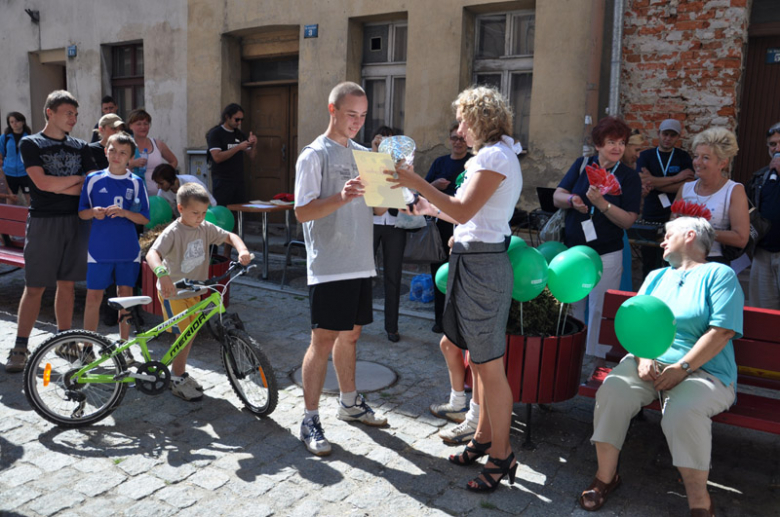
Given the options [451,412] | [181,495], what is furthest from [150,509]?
[451,412]

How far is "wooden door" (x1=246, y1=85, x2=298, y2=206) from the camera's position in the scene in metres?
11.2

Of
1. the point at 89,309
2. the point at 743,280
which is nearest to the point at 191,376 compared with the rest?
the point at 89,309

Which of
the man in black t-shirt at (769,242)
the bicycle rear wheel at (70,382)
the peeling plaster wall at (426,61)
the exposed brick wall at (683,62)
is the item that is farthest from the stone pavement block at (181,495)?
the exposed brick wall at (683,62)

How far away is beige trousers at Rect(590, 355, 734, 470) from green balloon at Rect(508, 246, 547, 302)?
1.97ft

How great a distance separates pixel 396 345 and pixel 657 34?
462 cm

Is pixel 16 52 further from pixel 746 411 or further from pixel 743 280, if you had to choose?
pixel 746 411

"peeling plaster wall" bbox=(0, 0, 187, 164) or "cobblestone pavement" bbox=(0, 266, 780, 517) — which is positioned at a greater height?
"peeling plaster wall" bbox=(0, 0, 187, 164)

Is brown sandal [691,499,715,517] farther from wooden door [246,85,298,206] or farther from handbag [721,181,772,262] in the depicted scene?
wooden door [246,85,298,206]

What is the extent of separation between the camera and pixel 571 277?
363 cm

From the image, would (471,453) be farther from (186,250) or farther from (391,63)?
(391,63)

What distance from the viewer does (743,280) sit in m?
6.96

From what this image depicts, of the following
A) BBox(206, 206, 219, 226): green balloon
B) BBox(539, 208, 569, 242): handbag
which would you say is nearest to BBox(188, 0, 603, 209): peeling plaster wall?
BBox(539, 208, 569, 242): handbag

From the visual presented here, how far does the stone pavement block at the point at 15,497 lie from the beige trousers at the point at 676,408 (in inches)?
110

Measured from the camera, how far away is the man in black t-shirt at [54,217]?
15.6ft
